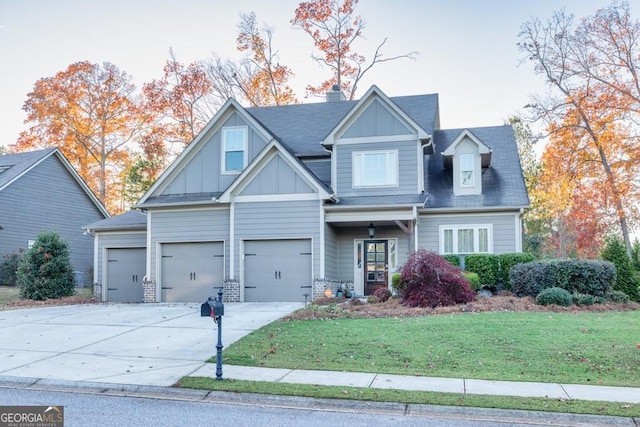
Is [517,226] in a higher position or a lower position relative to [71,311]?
higher

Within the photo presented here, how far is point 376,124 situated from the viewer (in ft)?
64.5

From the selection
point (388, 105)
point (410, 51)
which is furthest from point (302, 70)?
point (388, 105)

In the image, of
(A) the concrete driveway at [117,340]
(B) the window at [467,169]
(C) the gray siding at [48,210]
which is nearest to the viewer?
(A) the concrete driveway at [117,340]

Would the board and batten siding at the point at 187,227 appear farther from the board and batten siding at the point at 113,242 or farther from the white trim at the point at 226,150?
the board and batten siding at the point at 113,242

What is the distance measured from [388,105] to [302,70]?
16.0 metres

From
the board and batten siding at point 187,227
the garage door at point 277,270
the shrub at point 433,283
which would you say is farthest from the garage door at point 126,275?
the shrub at point 433,283

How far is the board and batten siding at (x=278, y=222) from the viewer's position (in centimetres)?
1842

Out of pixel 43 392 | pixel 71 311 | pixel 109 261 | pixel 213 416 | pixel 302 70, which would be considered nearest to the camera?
pixel 213 416

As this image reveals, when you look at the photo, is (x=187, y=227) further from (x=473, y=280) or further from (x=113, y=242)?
(x=473, y=280)

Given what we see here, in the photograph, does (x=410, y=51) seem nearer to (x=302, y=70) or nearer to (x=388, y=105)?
(x=302, y=70)

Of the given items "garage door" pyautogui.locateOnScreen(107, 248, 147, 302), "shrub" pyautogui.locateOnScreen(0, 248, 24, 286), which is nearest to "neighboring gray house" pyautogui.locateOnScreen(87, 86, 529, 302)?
"garage door" pyautogui.locateOnScreen(107, 248, 147, 302)

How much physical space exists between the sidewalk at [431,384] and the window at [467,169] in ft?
41.8

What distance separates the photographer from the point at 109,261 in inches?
872

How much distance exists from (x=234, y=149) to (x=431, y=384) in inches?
554
